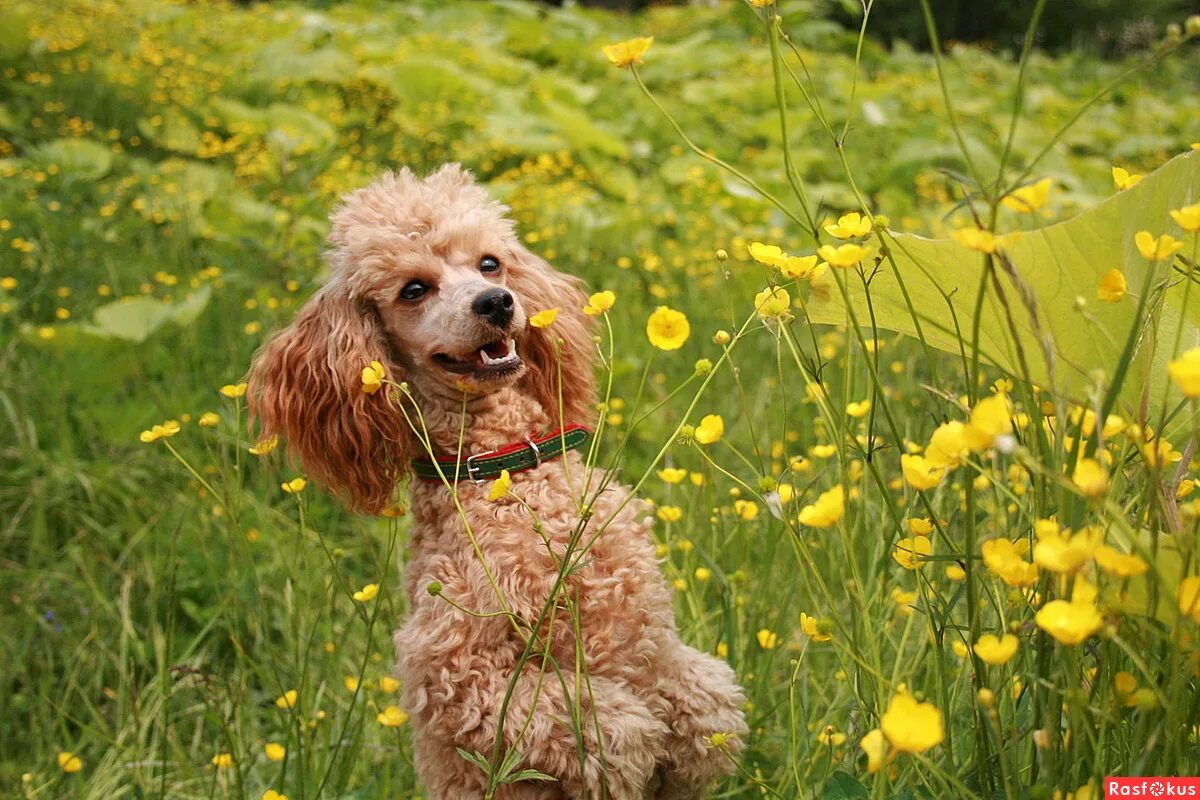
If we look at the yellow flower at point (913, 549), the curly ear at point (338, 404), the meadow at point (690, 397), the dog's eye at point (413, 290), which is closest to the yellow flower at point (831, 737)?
the meadow at point (690, 397)

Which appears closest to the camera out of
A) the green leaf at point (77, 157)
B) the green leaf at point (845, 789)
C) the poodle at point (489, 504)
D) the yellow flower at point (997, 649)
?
the yellow flower at point (997, 649)

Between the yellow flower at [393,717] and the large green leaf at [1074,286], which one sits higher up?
the large green leaf at [1074,286]

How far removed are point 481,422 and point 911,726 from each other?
3.20 feet

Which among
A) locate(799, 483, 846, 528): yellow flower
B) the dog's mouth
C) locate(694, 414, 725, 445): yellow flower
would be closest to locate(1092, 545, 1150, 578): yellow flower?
locate(799, 483, 846, 528): yellow flower

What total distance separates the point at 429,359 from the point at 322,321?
22 cm

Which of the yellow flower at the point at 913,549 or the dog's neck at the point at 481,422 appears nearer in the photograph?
the yellow flower at the point at 913,549

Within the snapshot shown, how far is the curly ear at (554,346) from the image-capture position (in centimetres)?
177

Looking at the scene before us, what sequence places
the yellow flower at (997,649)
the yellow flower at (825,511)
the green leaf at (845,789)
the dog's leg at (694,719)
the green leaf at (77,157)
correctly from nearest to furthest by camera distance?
the yellow flower at (997,649)
the yellow flower at (825,511)
the green leaf at (845,789)
the dog's leg at (694,719)
the green leaf at (77,157)

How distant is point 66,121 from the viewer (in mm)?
5664

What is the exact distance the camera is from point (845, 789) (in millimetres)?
1289

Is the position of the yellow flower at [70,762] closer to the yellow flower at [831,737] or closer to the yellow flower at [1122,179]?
the yellow flower at [831,737]

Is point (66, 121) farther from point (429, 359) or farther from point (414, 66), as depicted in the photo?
point (429, 359)

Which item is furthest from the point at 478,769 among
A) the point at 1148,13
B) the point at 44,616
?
the point at 1148,13

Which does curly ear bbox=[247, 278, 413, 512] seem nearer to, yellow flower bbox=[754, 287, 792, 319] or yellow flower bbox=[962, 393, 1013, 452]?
yellow flower bbox=[754, 287, 792, 319]
